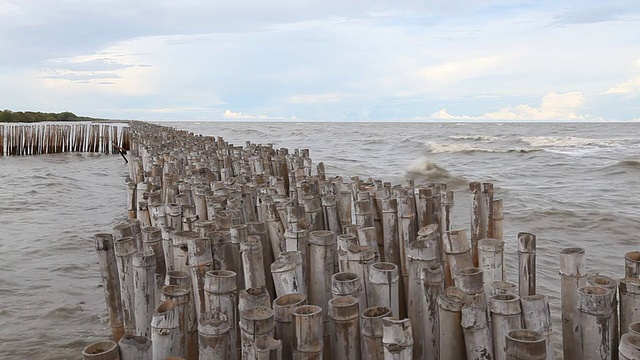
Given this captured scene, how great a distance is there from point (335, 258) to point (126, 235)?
1.54 m

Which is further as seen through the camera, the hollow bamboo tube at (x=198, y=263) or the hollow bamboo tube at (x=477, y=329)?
the hollow bamboo tube at (x=198, y=263)

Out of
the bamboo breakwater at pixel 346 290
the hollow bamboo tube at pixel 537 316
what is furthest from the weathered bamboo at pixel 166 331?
the hollow bamboo tube at pixel 537 316

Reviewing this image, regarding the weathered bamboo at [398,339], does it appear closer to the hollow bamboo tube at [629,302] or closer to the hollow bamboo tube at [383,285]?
the hollow bamboo tube at [383,285]

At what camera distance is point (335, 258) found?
377 cm

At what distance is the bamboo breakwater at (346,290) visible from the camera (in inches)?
97.5

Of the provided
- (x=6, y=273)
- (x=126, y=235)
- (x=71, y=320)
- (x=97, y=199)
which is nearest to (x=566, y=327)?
(x=126, y=235)

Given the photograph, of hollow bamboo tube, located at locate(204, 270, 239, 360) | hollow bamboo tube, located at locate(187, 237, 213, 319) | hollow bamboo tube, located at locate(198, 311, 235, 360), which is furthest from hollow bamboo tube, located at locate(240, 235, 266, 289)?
hollow bamboo tube, located at locate(198, 311, 235, 360)

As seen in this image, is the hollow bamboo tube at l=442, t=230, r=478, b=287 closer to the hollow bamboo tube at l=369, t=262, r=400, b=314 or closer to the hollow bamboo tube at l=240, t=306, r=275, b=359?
the hollow bamboo tube at l=369, t=262, r=400, b=314

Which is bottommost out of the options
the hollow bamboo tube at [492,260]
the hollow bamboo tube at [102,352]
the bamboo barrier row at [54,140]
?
the hollow bamboo tube at [102,352]

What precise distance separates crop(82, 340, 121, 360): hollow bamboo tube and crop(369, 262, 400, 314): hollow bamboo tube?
1349mm

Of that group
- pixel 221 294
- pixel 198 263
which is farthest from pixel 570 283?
pixel 198 263

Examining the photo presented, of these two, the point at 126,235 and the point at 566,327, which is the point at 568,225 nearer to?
the point at 566,327

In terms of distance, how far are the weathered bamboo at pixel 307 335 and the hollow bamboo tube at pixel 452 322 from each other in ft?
2.14

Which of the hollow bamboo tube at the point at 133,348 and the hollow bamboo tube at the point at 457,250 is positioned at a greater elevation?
the hollow bamboo tube at the point at 457,250
